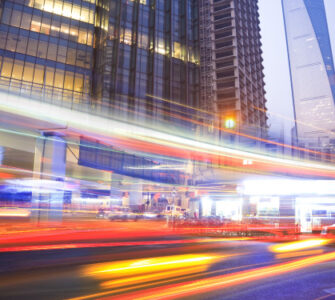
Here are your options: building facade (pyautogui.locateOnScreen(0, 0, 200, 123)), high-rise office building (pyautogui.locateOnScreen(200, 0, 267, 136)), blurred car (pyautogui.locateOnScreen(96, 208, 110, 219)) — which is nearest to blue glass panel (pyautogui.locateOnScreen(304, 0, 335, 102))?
high-rise office building (pyautogui.locateOnScreen(200, 0, 267, 136))

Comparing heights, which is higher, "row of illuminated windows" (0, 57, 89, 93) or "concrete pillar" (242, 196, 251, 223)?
"row of illuminated windows" (0, 57, 89, 93)

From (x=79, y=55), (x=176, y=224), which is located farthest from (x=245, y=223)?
(x=79, y=55)

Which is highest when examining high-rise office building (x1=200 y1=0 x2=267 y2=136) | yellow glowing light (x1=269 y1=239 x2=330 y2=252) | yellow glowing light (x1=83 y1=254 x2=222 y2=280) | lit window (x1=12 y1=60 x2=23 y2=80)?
high-rise office building (x1=200 y1=0 x2=267 y2=136)

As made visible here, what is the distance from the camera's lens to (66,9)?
36188 mm

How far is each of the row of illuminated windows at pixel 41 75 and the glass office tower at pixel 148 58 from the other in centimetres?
417

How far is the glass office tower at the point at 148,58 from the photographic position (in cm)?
4075

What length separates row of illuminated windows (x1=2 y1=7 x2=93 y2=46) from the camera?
32875 mm

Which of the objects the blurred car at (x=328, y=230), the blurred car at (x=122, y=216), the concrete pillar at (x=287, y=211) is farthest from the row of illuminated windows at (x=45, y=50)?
the blurred car at (x=328, y=230)

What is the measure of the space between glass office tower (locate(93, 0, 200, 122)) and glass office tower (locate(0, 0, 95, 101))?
3.79 meters

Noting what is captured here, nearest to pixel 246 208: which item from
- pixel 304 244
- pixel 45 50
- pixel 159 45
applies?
pixel 304 244

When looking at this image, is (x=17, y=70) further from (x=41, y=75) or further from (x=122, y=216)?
(x=122, y=216)

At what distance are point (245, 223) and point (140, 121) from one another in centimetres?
2553

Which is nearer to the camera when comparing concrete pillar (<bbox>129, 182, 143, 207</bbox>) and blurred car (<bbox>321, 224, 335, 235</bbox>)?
blurred car (<bbox>321, 224, 335, 235</bbox>)

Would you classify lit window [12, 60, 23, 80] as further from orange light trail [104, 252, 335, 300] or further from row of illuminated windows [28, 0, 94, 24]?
orange light trail [104, 252, 335, 300]
